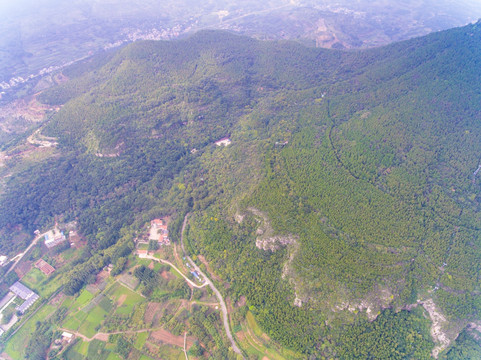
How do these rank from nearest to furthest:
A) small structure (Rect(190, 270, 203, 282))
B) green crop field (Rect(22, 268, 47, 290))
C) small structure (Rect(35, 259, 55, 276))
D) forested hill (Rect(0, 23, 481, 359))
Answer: forested hill (Rect(0, 23, 481, 359)), small structure (Rect(190, 270, 203, 282)), green crop field (Rect(22, 268, 47, 290)), small structure (Rect(35, 259, 55, 276))

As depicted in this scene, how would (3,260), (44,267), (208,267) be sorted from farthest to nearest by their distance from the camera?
1. (3,260)
2. (44,267)
3. (208,267)

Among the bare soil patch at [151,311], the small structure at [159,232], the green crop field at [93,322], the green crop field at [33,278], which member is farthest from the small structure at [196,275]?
the green crop field at [33,278]

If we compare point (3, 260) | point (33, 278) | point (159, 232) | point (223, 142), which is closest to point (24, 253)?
point (3, 260)

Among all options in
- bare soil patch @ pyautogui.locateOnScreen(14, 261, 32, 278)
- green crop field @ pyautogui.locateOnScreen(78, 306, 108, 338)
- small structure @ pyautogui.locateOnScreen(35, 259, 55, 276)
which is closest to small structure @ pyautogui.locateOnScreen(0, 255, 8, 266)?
bare soil patch @ pyautogui.locateOnScreen(14, 261, 32, 278)

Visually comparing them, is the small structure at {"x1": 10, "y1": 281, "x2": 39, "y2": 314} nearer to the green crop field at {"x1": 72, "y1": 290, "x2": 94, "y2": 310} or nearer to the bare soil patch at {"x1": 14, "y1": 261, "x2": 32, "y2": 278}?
the bare soil patch at {"x1": 14, "y1": 261, "x2": 32, "y2": 278}

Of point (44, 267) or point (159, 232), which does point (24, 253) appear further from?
point (159, 232)

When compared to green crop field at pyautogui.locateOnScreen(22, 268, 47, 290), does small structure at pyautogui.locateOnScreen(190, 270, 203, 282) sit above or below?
above
